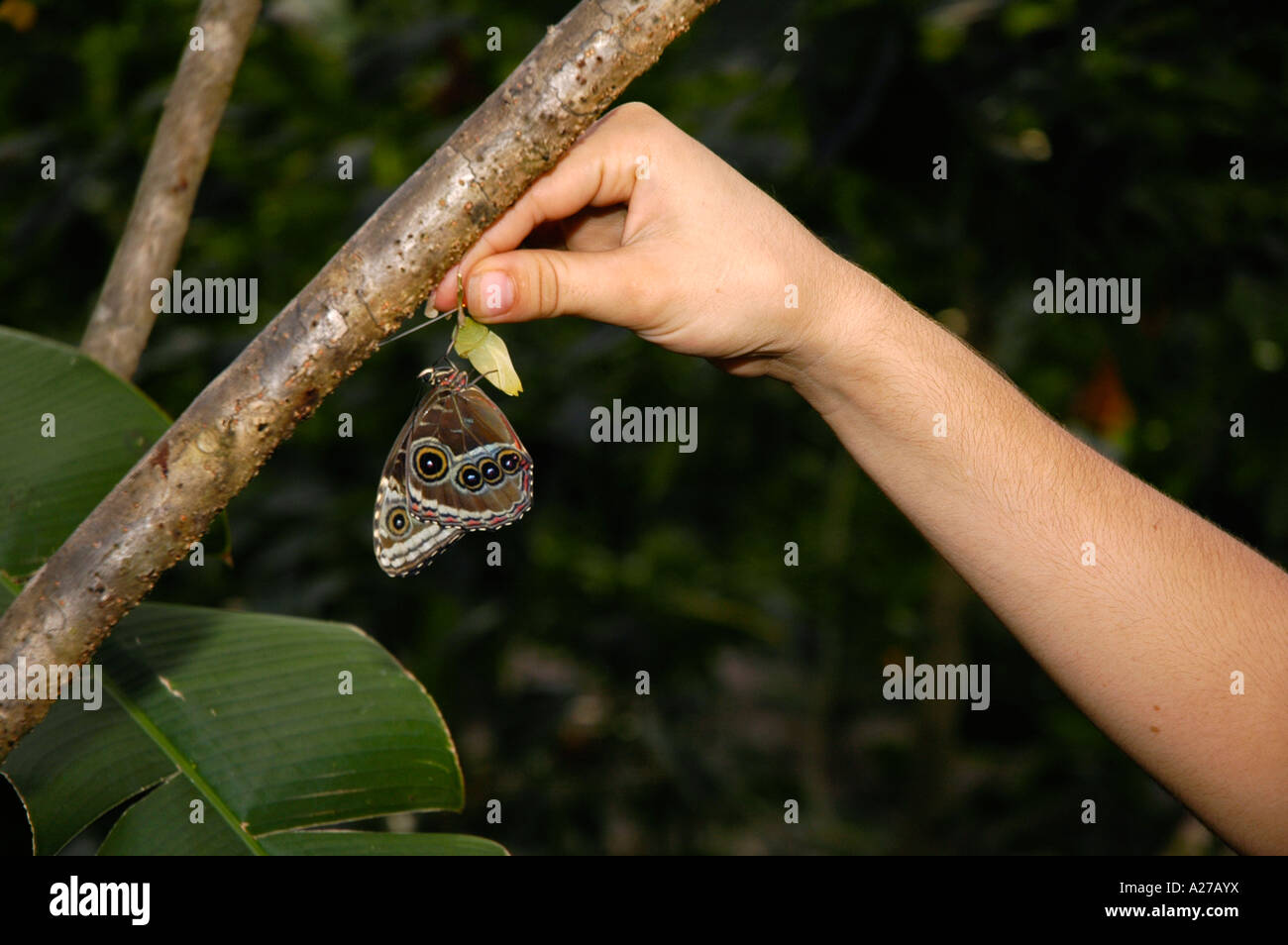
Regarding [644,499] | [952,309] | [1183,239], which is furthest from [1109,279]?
[644,499]

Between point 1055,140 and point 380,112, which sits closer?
point 1055,140

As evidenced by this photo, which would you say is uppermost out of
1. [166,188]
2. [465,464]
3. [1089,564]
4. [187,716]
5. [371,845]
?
[166,188]

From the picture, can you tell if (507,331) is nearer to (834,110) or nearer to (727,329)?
(834,110)

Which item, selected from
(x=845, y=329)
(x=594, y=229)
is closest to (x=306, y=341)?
(x=594, y=229)

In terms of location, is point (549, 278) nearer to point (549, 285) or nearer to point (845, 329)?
point (549, 285)

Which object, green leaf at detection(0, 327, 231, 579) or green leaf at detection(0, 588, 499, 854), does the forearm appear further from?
green leaf at detection(0, 327, 231, 579)
